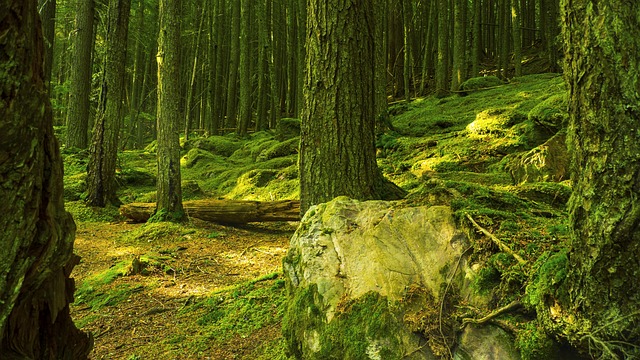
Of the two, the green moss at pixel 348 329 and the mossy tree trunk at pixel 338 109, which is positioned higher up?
the mossy tree trunk at pixel 338 109

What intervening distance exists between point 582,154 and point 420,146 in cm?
713

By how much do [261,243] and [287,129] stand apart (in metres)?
8.00

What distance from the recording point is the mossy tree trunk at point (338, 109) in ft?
13.8

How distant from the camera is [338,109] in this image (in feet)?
13.9

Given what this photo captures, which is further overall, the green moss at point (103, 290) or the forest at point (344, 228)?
the green moss at point (103, 290)

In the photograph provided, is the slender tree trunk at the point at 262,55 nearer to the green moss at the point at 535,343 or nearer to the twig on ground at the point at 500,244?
the twig on ground at the point at 500,244

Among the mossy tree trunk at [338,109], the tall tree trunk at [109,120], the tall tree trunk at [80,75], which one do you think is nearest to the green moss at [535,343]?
the mossy tree trunk at [338,109]

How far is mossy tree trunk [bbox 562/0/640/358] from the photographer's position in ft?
4.72

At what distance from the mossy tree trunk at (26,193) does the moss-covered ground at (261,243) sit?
6.14 ft

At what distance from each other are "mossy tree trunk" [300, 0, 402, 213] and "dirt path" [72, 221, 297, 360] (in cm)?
120

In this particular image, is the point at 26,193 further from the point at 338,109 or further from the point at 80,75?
the point at 80,75

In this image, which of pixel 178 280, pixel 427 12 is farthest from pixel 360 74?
pixel 427 12

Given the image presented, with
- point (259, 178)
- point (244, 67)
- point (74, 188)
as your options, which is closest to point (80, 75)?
point (74, 188)

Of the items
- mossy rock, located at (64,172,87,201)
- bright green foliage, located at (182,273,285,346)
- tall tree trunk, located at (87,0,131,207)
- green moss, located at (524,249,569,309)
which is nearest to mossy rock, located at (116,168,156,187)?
mossy rock, located at (64,172,87,201)
